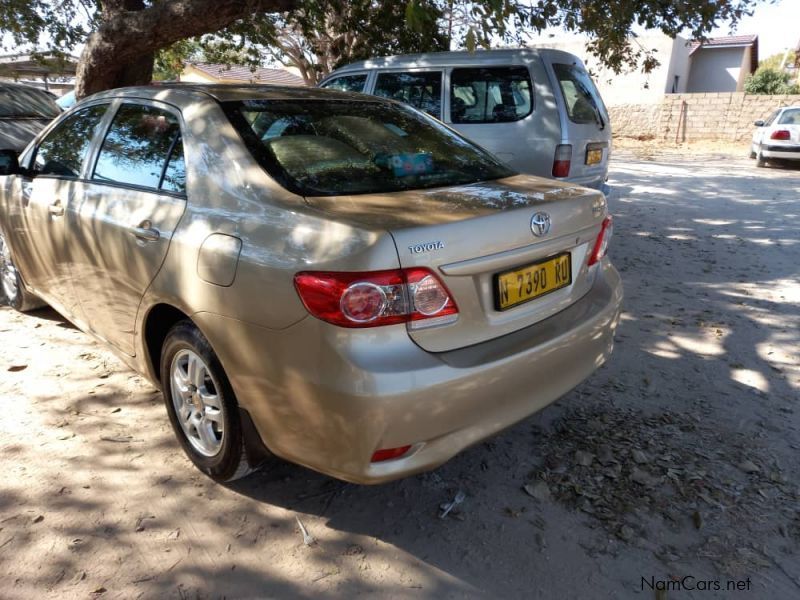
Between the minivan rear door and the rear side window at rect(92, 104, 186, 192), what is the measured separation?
4.25m

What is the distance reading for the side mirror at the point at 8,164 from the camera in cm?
371

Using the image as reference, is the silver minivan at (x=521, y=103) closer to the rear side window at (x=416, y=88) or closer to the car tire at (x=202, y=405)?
the rear side window at (x=416, y=88)

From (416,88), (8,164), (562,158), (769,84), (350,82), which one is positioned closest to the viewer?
(8,164)

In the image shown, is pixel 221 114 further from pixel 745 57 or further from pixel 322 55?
pixel 745 57

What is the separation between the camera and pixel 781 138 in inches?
553

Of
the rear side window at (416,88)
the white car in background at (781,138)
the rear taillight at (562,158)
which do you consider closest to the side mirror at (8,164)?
the rear side window at (416,88)

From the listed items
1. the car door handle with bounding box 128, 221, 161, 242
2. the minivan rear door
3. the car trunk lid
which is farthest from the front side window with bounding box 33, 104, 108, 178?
the minivan rear door

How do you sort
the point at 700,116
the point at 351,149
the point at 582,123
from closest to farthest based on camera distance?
the point at 351,149 < the point at 582,123 < the point at 700,116

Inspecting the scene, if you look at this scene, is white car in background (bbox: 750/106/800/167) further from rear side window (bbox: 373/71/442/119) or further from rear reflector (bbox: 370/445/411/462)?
rear reflector (bbox: 370/445/411/462)

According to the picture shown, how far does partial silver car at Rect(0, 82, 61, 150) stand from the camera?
7407mm

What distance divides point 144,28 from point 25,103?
306 cm

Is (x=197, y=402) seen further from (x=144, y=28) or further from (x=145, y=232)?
(x=144, y=28)

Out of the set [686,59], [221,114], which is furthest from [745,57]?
[221,114]
